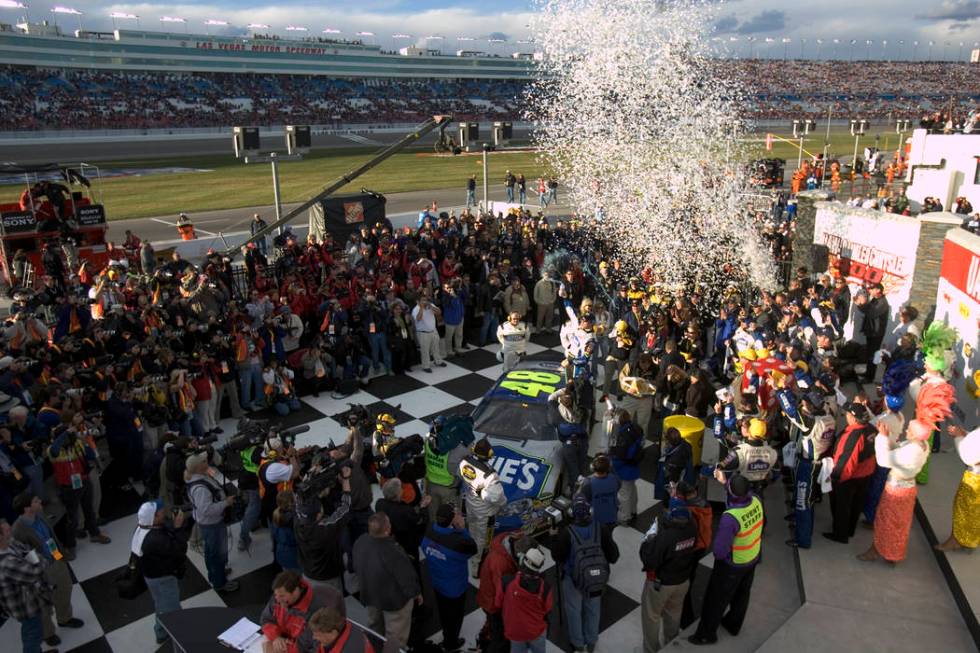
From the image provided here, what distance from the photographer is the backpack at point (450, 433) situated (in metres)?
6.45

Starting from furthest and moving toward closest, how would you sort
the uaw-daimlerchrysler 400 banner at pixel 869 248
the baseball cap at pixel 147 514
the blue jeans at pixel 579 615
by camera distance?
1. the uaw-daimlerchrysler 400 banner at pixel 869 248
2. the blue jeans at pixel 579 615
3. the baseball cap at pixel 147 514

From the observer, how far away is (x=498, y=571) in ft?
15.5

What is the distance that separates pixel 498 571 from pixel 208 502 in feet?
9.26

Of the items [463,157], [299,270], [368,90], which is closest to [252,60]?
[368,90]

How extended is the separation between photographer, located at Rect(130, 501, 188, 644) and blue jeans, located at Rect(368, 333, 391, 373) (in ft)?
19.3

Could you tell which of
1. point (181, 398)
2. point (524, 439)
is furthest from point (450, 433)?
point (181, 398)

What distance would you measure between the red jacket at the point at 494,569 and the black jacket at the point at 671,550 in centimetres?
107

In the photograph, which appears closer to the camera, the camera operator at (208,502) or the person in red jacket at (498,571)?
the person in red jacket at (498,571)

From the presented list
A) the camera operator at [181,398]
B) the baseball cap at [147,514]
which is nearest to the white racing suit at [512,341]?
the camera operator at [181,398]

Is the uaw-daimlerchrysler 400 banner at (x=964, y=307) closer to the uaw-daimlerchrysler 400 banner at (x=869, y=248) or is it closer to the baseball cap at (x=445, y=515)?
the uaw-daimlerchrysler 400 banner at (x=869, y=248)

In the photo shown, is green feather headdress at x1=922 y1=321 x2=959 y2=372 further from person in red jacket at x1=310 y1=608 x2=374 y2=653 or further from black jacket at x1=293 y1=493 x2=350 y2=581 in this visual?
person in red jacket at x1=310 y1=608 x2=374 y2=653

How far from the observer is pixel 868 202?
1546 cm

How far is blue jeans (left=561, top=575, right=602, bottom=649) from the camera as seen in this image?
17.1 feet

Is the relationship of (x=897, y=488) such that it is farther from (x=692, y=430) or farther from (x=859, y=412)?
(x=692, y=430)
